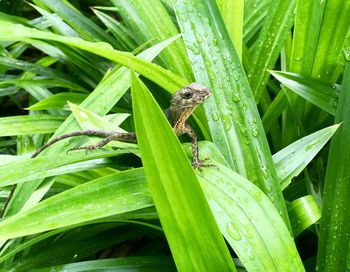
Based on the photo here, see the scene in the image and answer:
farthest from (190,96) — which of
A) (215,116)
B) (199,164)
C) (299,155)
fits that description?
(299,155)

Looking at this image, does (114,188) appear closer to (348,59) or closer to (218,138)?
(218,138)

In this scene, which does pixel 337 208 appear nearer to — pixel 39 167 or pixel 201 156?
pixel 201 156

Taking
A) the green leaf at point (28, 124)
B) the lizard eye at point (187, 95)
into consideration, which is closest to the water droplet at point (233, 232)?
the lizard eye at point (187, 95)

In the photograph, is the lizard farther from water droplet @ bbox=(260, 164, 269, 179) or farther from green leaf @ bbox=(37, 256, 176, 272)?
green leaf @ bbox=(37, 256, 176, 272)

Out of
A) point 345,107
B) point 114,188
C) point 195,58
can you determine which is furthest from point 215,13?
point 114,188

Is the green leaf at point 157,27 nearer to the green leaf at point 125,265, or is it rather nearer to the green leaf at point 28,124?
the green leaf at point 28,124

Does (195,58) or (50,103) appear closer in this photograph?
(195,58)
